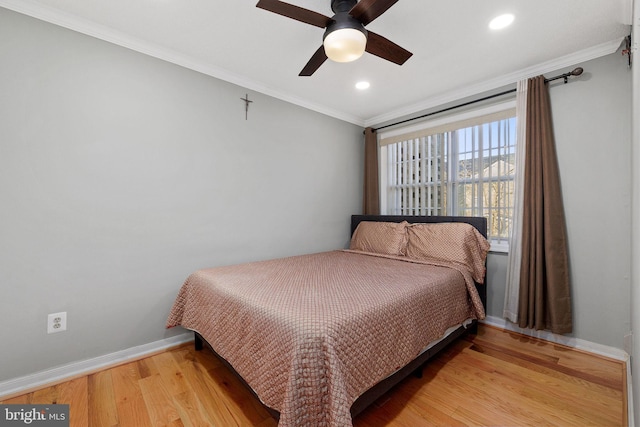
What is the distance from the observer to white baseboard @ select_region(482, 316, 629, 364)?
2.04m

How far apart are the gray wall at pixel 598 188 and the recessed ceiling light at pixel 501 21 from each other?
885 millimetres

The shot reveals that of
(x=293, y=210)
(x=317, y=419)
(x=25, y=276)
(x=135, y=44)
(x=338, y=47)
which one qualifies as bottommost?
(x=317, y=419)

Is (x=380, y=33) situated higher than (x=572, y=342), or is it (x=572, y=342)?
(x=380, y=33)

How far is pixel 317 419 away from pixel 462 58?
268 centimetres

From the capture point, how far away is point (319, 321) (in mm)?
1170

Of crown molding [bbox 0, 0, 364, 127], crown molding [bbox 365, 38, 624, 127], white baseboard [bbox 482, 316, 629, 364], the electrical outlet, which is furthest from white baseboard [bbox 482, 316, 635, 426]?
the electrical outlet

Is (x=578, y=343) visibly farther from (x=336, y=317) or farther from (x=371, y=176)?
(x=371, y=176)

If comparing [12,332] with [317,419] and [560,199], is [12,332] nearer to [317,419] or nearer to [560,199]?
[317,419]

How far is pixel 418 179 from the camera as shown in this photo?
3.38m

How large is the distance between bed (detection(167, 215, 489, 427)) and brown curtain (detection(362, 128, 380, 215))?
38.8 inches

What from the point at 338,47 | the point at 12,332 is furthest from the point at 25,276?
the point at 338,47

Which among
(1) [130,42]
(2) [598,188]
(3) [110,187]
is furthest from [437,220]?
(1) [130,42]

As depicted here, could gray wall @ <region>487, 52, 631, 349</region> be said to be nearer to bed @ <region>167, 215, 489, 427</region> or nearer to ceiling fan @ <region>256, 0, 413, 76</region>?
bed @ <region>167, 215, 489, 427</region>

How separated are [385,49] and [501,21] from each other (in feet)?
2.71
